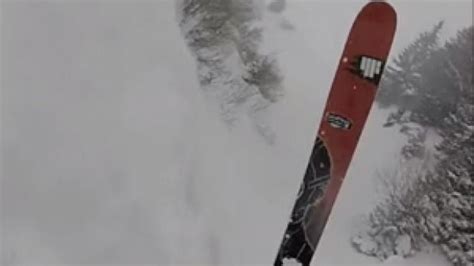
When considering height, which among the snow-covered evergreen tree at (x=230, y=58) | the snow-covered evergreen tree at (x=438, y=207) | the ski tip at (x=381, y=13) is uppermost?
the ski tip at (x=381, y=13)

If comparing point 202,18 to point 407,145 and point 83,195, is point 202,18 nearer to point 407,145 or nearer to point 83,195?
point 83,195

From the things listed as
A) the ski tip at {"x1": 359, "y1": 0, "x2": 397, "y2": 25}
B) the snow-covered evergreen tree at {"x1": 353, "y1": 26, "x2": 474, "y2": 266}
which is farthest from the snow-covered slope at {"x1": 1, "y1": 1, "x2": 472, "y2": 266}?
the ski tip at {"x1": 359, "y1": 0, "x2": 397, "y2": 25}

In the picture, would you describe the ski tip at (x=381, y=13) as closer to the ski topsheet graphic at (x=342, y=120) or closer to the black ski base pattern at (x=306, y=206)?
the ski topsheet graphic at (x=342, y=120)

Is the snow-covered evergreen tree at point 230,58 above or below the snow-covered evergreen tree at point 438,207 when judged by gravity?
above

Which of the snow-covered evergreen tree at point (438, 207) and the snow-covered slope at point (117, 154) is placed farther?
the snow-covered evergreen tree at point (438, 207)

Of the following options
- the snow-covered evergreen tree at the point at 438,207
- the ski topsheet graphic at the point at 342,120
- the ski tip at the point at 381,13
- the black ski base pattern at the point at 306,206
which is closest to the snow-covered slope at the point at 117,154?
the snow-covered evergreen tree at the point at 438,207

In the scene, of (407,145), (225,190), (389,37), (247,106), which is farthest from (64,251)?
(407,145)

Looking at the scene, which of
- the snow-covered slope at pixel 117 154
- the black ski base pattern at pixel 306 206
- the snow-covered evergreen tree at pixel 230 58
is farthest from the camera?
the snow-covered evergreen tree at pixel 230 58
